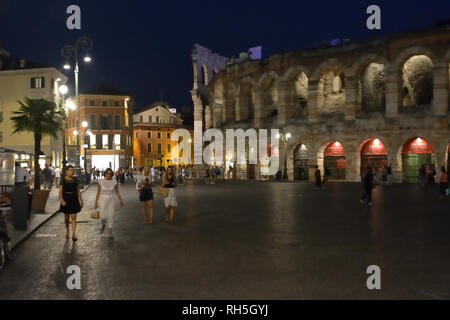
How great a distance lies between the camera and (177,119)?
96438 mm

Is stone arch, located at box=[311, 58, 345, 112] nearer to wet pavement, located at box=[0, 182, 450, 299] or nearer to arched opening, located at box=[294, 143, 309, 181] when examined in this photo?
arched opening, located at box=[294, 143, 309, 181]

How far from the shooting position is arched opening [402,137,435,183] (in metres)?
39.6

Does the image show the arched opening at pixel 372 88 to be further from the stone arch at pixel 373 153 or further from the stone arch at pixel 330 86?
the stone arch at pixel 373 153

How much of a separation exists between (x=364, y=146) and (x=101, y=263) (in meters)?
38.0

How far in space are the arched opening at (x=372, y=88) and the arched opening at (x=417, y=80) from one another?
200 centimetres

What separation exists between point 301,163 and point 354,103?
319 inches

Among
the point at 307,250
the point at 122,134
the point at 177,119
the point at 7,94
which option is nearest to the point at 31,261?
the point at 307,250

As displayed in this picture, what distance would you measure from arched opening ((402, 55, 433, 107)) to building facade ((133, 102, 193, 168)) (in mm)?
52672

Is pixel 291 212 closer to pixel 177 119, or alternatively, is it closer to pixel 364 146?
pixel 364 146

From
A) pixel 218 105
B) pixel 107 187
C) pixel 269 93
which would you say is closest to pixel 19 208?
pixel 107 187

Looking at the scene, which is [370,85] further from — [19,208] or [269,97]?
[19,208]

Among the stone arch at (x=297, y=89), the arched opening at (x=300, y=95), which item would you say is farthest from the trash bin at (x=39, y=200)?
the arched opening at (x=300, y=95)

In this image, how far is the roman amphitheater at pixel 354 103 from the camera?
39.0m

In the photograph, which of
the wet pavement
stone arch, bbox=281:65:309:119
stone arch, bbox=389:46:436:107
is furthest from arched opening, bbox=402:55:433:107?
the wet pavement
